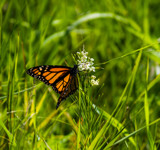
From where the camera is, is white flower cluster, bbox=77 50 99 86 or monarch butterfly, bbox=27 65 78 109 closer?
white flower cluster, bbox=77 50 99 86

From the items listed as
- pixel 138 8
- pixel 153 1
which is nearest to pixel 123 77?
pixel 138 8

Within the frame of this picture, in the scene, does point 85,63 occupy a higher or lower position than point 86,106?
higher

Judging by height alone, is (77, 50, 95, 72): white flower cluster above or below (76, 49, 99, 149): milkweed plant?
above

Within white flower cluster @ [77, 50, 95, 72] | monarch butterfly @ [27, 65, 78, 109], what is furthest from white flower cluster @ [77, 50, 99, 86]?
monarch butterfly @ [27, 65, 78, 109]

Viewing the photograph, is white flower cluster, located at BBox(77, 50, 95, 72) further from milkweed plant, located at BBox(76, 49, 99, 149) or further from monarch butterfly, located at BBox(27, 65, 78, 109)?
monarch butterfly, located at BBox(27, 65, 78, 109)

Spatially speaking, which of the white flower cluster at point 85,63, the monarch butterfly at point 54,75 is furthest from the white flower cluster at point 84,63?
the monarch butterfly at point 54,75

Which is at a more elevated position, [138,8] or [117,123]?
[138,8]

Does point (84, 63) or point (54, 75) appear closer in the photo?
point (84, 63)

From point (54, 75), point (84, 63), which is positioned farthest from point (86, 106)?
point (54, 75)

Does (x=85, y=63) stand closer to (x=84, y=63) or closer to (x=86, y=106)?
(x=84, y=63)

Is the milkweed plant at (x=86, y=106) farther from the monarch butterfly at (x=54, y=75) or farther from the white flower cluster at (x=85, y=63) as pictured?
the monarch butterfly at (x=54, y=75)

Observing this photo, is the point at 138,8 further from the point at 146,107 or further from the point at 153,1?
the point at 146,107
